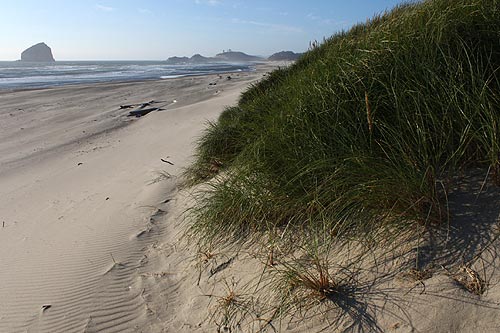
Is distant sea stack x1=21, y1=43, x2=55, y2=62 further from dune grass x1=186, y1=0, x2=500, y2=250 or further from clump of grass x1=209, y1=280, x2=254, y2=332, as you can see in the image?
clump of grass x1=209, y1=280, x2=254, y2=332

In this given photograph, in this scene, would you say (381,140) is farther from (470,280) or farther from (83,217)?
(83,217)

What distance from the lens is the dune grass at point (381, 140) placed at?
246 centimetres

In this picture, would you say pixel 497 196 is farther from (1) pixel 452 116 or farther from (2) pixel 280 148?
(2) pixel 280 148

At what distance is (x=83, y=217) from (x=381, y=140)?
3655 millimetres

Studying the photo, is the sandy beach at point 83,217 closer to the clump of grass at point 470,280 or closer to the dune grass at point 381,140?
the dune grass at point 381,140

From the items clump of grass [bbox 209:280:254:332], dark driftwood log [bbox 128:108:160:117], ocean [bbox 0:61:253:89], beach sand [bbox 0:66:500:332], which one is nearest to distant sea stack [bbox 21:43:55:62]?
ocean [bbox 0:61:253:89]

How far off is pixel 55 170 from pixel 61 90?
18.6 metres

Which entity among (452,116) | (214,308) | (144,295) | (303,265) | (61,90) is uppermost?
(452,116)

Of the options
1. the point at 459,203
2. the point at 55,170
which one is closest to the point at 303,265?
the point at 459,203

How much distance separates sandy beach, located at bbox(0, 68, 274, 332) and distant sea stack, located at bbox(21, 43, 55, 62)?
169 meters

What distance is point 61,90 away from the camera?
23906 mm

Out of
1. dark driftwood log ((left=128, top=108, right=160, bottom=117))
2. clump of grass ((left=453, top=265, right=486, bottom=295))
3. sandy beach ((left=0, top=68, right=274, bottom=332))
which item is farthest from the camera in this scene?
dark driftwood log ((left=128, top=108, right=160, bottom=117))

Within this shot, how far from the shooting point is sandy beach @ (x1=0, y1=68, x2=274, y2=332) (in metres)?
2.97

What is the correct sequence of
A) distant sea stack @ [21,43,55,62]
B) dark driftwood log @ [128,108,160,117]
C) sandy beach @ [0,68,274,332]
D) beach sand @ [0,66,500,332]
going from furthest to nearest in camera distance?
distant sea stack @ [21,43,55,62] < dark driftwood log @ [128,108,160,117] < sandy beach @ [0,68,274,332] < beach sand @ [0,66,500,332]
